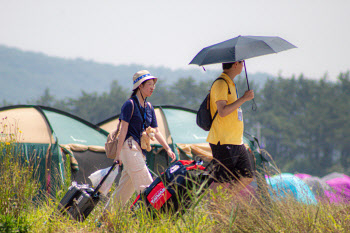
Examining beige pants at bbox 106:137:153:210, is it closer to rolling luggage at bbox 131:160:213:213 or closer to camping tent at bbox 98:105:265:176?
rolling luggage at bbox 131:160:213:213

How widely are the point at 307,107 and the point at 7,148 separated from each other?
4987cm

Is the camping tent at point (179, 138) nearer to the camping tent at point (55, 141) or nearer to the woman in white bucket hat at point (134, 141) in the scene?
the camping tent at point (55, 141)

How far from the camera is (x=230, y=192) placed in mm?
3340

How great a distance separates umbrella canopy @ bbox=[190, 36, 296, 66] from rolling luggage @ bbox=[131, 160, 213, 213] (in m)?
0.86

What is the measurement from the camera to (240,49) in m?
3.53

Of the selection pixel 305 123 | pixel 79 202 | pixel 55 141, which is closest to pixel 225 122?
pixel 79 202

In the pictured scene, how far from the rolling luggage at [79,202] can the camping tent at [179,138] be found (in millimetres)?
2680

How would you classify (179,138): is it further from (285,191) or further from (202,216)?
(202,216)

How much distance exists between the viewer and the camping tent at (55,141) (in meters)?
6.01

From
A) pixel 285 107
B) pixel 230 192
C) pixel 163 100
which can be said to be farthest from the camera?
pixel 163 100

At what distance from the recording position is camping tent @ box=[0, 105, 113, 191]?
601cm

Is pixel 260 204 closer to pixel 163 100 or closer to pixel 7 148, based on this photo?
pixel 7 148

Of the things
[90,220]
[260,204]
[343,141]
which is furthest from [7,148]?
[343,141]

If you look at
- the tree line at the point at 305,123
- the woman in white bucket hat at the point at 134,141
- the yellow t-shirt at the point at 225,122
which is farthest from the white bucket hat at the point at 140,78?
the tree line at the point at 305,123
